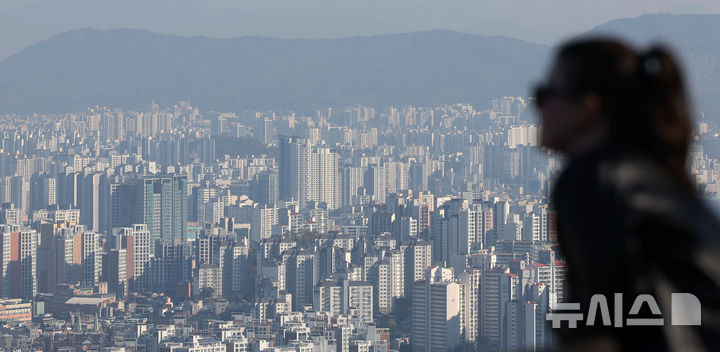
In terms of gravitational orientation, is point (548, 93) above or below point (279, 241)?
above

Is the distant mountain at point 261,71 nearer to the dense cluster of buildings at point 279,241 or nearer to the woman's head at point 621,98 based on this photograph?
the dense cluster of buildings at point 279,241

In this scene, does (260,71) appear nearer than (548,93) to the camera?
No

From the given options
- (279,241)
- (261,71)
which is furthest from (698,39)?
(261,71)

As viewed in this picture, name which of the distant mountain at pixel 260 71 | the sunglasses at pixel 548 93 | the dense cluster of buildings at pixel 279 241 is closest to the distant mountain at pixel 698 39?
the dense cluster of buildings at pixel 279 241

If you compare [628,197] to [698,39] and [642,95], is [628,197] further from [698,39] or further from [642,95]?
[698,39]

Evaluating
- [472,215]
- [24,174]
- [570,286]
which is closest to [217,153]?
[24,174]
